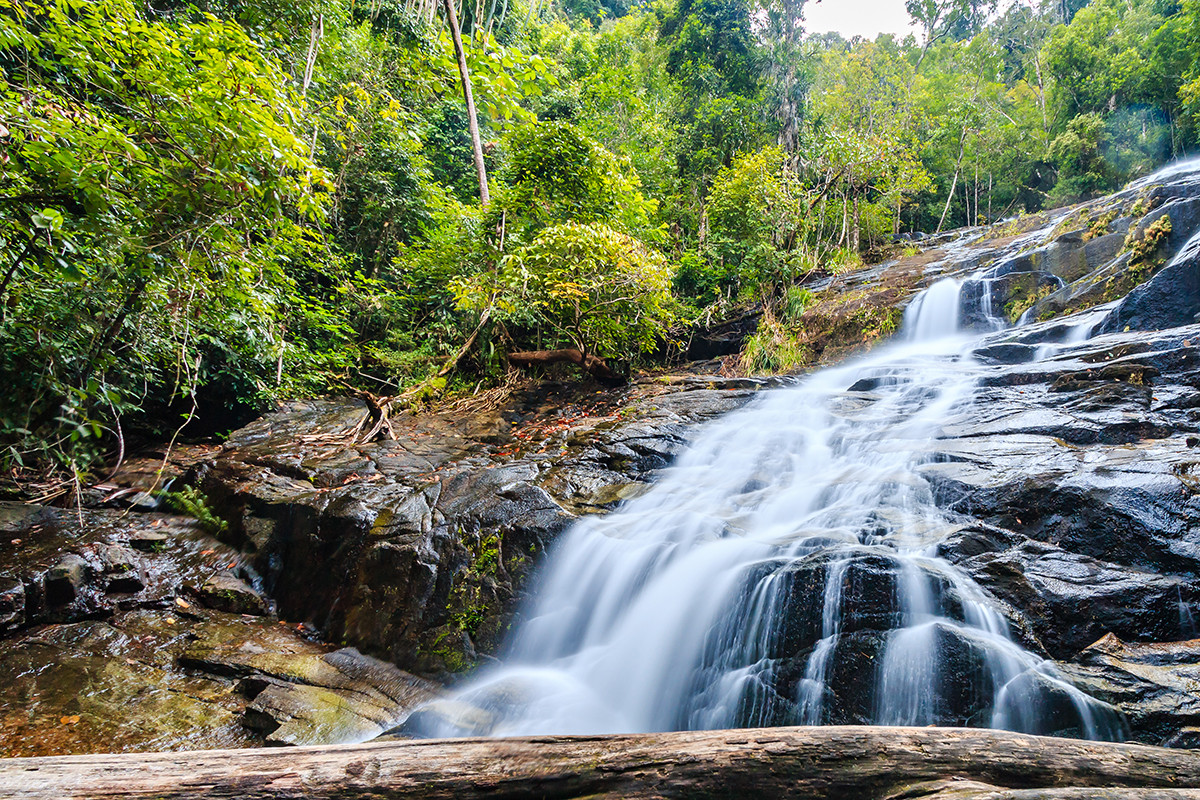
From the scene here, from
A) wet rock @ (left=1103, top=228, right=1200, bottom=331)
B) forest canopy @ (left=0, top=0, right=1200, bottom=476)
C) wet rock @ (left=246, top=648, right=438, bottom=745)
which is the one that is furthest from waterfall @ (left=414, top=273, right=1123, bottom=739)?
wet rock @ (left=1103, top=228, right=1200, bottom=331)

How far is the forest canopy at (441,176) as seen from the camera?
394 cm

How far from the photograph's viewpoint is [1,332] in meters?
4.41

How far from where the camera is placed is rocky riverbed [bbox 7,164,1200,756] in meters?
2.96

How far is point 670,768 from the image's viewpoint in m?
1.50

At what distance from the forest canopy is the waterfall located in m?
3.38

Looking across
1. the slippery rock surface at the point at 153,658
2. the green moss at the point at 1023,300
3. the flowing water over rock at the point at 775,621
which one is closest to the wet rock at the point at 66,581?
the slippery rock surface at the point at 153,658

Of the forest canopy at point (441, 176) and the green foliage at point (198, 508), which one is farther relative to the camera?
the green foliage at point (198, 508)

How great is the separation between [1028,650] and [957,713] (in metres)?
0.56

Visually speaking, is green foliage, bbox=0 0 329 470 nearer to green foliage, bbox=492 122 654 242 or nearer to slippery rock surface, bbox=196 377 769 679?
slippery rock surface, bbox=196 377 769 679

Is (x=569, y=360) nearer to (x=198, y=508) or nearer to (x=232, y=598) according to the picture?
(x=198, y=508)

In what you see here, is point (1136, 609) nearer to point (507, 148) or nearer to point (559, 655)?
point (559, 655)

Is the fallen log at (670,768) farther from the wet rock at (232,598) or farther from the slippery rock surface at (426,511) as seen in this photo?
the wet rock at (232,598)

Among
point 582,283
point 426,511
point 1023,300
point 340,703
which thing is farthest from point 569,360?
point 1023,300

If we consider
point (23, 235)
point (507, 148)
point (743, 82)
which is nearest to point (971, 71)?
point (743, 82)
